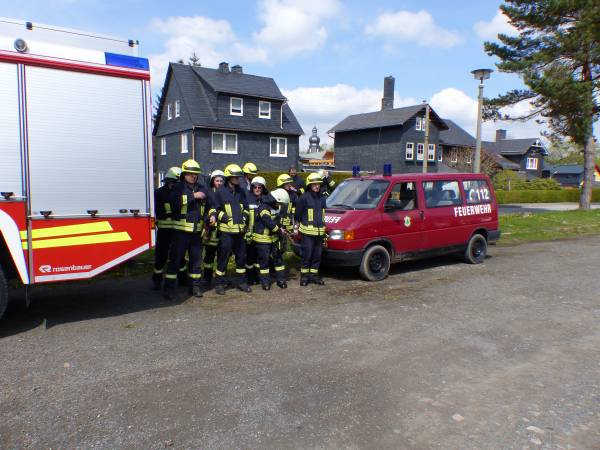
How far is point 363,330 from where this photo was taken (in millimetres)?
5410

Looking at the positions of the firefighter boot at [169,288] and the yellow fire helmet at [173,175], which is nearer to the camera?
the firefighter boot at [169,288]

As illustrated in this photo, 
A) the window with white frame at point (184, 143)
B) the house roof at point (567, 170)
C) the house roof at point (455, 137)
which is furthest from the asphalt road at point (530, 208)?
the house roof at point (567, 170)

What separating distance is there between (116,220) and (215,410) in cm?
287

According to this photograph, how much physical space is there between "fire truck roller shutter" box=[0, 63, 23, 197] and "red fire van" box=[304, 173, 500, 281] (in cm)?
457

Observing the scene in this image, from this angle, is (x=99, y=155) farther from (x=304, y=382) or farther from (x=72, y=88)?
(x=304, y=382)

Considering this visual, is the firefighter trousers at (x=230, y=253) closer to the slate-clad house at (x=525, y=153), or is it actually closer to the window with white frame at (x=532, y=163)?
the slate-clad house at (x=525, y=153)

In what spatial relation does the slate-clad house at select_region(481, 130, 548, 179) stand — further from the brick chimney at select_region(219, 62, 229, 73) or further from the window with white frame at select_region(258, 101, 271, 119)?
the brick chimney at select_region(219, 62, 229, 73)

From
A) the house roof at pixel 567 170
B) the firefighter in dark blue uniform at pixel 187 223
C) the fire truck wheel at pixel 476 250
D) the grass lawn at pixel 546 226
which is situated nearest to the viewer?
the firefighter in dark blue uniform at pixel 187 223

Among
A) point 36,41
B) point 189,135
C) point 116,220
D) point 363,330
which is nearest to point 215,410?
point 363,330

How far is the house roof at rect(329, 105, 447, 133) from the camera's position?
132 ft

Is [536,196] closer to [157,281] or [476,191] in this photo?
[476,191]

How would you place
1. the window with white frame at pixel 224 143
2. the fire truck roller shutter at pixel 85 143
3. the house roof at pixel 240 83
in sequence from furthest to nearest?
the house roof at pixel 240 83, the window with white frame at pixel 224 143, the fire truck roller shutter at pixel 85 143

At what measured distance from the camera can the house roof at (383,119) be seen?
40250mm

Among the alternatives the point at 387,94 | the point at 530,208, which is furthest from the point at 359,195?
the point at 387,94
